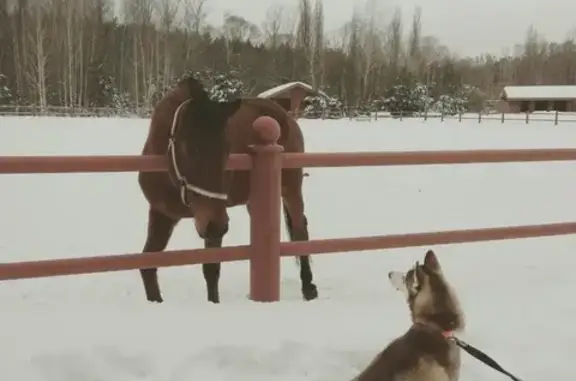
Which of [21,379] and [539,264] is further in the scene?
[539,264]

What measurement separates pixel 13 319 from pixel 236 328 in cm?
123

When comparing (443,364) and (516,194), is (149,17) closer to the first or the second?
(516,194)

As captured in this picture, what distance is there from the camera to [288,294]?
5961 mm

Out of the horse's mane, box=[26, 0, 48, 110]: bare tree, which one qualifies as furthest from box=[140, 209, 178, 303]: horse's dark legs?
box=[26, 0, 48, 110]: bare tree

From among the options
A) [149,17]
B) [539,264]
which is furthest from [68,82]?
[539,264]

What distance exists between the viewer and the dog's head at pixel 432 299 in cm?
286

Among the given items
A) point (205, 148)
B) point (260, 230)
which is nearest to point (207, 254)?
point (260, 230)

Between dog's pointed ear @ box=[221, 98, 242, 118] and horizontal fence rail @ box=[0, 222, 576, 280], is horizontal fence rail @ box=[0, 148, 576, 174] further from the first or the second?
horizontal fence rail @ box=[0, 222, 576, 280]

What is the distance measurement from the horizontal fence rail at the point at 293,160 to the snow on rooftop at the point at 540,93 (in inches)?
2518

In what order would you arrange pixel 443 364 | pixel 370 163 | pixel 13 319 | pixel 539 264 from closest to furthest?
pixel 443 364 → pixel 13 319 → pixel 370 163 → pixel 539 264


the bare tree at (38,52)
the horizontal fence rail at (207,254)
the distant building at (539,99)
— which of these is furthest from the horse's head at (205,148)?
the distant building at (539,99)

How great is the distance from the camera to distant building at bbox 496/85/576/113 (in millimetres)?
65000

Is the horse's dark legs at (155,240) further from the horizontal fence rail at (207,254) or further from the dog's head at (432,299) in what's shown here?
the dog's head at (432,299)

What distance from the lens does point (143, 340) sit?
3.51 m
